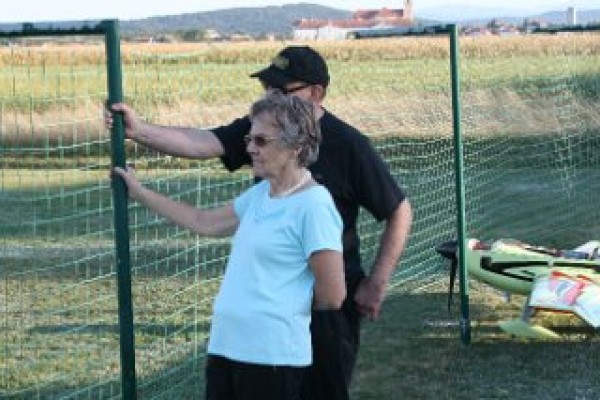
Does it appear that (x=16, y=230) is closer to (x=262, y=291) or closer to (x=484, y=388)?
(x=484, y=388)

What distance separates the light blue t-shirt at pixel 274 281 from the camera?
363 centimetres

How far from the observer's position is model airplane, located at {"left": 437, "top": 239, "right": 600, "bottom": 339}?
7582mm

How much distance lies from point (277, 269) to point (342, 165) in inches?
29.6

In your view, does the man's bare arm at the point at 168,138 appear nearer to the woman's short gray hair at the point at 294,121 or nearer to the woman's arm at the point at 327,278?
the woman's short gray hair at the point at 294,121

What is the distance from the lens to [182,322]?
8320mm

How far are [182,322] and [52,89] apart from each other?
11.6 feet

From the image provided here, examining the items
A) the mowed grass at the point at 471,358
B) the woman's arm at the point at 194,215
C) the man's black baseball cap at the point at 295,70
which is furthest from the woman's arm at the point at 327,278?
the mowed grass at the point at 471,358

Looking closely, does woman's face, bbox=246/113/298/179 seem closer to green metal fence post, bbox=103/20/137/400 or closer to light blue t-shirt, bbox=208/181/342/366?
light blue t-shirt, bbox=208/181/342/366

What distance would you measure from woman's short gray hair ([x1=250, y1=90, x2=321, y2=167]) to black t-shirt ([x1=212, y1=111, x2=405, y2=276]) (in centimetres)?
49

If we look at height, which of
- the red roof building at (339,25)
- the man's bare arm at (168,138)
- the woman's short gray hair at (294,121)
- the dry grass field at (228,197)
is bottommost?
the dry grass field at (228,197)

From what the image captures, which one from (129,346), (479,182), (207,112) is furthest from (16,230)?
(129,346)

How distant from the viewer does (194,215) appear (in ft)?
13.6

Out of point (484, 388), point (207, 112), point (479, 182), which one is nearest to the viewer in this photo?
point (484, 388)

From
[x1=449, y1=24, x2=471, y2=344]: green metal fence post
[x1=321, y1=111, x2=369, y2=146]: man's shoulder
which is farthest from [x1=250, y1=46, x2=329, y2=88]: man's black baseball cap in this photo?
[x1=449, y1=24, x2=471, y2=344]: green metal fence post
